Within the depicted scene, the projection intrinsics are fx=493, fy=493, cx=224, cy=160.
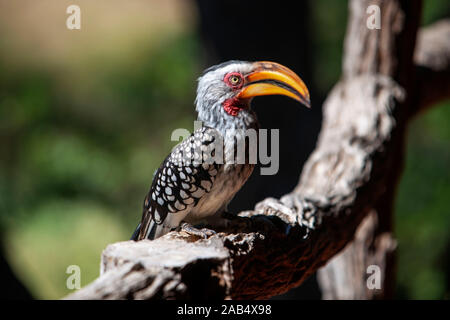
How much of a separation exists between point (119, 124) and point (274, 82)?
3.16 m

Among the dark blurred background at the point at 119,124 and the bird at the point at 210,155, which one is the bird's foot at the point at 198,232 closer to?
the bird at the point at 210,155

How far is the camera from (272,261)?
1718 mm

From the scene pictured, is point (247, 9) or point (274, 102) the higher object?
point (247, 9)

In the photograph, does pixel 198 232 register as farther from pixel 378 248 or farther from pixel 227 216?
pixel 378 248

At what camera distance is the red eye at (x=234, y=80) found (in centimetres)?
163

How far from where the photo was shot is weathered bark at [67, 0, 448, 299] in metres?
1.22

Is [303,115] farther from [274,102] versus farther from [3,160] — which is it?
[3,160]

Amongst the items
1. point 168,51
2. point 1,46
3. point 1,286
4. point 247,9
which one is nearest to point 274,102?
point 247,9

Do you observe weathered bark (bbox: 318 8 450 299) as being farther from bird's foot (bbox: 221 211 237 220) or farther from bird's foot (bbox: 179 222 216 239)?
bird's foot (bbox: 179 222 216 239)

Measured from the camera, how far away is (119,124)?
4.57m

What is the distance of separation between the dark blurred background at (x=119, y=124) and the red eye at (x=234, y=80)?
6.34ft

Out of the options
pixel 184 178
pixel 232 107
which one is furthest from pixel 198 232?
pixel 232 107
